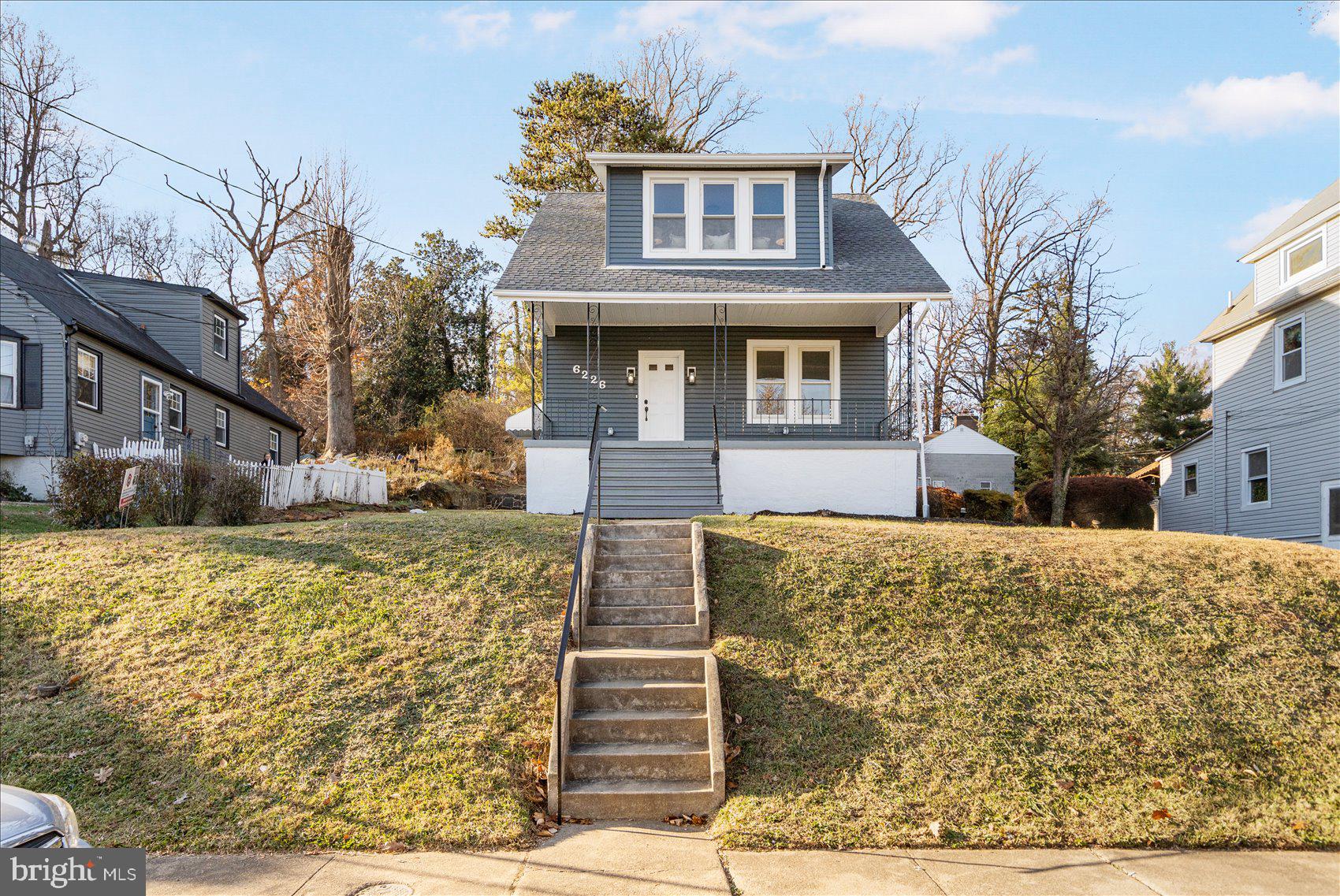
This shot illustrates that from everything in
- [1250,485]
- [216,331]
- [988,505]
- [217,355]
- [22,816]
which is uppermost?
[216,331]

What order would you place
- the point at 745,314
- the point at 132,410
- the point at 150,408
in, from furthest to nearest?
the point at 150,408 → the point at 132,410 → the point at 745,314

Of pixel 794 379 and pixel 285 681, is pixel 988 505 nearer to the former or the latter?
pixel 794 379

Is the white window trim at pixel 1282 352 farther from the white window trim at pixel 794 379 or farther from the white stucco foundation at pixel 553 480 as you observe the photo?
the white stucco foundation at pixel 553 480

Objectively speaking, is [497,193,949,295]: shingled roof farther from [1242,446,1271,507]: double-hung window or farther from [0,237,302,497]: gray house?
[1242,446,1271,507]: double-hung window

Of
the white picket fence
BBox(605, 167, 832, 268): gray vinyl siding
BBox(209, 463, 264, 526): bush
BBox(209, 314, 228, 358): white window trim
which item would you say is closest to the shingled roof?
BBox(605, 167, 832, 268): gray vinyl siding

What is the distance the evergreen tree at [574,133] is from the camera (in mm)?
28094

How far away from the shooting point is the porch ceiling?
15812 millimetres

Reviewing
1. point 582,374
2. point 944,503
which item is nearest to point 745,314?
point 582,374

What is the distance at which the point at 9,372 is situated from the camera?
18250mm

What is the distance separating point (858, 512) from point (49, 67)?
102 ft

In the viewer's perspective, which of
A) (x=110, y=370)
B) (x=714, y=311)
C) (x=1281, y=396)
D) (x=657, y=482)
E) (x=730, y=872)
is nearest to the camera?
(x=730, y=872)

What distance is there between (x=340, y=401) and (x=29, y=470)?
29.0ft

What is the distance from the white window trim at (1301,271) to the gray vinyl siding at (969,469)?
8.55m

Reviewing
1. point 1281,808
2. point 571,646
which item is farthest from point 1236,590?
point 571,646
